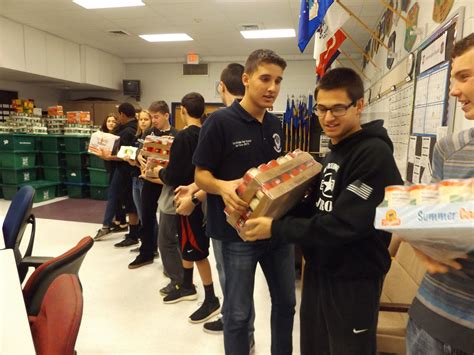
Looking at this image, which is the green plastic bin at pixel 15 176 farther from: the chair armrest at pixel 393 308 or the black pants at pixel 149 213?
the chair armrest at pixel 393 308

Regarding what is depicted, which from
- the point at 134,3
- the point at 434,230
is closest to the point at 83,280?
the point at 434,230

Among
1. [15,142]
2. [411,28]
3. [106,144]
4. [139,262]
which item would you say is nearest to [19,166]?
[15,142]

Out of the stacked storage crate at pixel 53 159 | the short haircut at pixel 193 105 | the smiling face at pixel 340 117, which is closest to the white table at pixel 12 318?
the smiling face at pixel 340 117

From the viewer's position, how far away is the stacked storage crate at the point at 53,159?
20.4 ft

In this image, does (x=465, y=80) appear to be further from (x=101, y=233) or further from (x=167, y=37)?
(x=167, y=37)

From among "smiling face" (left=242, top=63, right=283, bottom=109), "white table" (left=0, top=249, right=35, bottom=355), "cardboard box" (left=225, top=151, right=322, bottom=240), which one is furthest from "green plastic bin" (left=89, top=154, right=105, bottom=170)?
"cardboard box" (left=225, top=151, right=322, bottom=240)

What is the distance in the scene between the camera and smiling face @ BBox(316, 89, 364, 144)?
117 cm

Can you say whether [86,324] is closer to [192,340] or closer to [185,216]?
[192,340]

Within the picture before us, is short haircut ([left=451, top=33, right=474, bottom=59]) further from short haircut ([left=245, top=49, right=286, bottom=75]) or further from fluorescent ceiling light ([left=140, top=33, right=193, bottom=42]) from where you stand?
fluorescent ceiling light ([left=140, top=33, right=193, bottom=42])

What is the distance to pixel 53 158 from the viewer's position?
6266 millimetres

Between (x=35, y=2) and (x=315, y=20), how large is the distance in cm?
460

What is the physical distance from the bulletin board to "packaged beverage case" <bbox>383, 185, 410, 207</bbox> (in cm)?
149

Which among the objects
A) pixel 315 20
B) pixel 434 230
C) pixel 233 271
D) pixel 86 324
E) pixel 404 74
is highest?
pixel 315 20

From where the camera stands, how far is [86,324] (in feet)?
7.88
